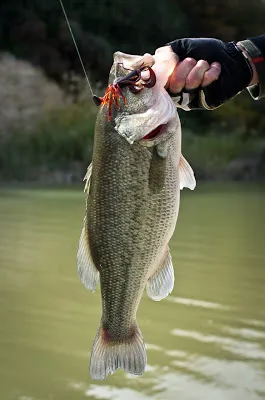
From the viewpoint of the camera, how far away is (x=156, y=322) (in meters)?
4.59

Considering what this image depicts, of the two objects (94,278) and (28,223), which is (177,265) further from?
(94,278)

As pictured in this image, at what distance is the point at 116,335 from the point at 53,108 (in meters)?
15.3

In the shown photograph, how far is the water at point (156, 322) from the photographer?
355 centimetres

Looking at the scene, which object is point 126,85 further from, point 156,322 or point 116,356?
point 156,322

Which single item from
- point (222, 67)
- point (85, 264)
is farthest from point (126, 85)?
point (85, 264)

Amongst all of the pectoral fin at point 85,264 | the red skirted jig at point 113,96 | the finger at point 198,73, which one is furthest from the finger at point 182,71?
the pectoral fin at point 85,264

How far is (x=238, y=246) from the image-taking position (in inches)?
284

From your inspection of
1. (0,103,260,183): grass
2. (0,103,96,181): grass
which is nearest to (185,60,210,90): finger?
Result: (0,103,260,183): grass

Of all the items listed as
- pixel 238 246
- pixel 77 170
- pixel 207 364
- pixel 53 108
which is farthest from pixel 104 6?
pixel 207 364

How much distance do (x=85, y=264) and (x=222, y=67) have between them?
0.68m

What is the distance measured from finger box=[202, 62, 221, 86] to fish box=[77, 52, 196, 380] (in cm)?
11

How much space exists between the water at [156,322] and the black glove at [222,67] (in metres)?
1.84

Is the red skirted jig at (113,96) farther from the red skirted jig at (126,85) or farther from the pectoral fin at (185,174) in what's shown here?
the pectoral fin at (185,174)

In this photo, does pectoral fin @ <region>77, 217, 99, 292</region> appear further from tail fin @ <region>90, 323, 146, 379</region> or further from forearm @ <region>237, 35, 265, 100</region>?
forearm @ <region>237, 35, 265, 100</region>
